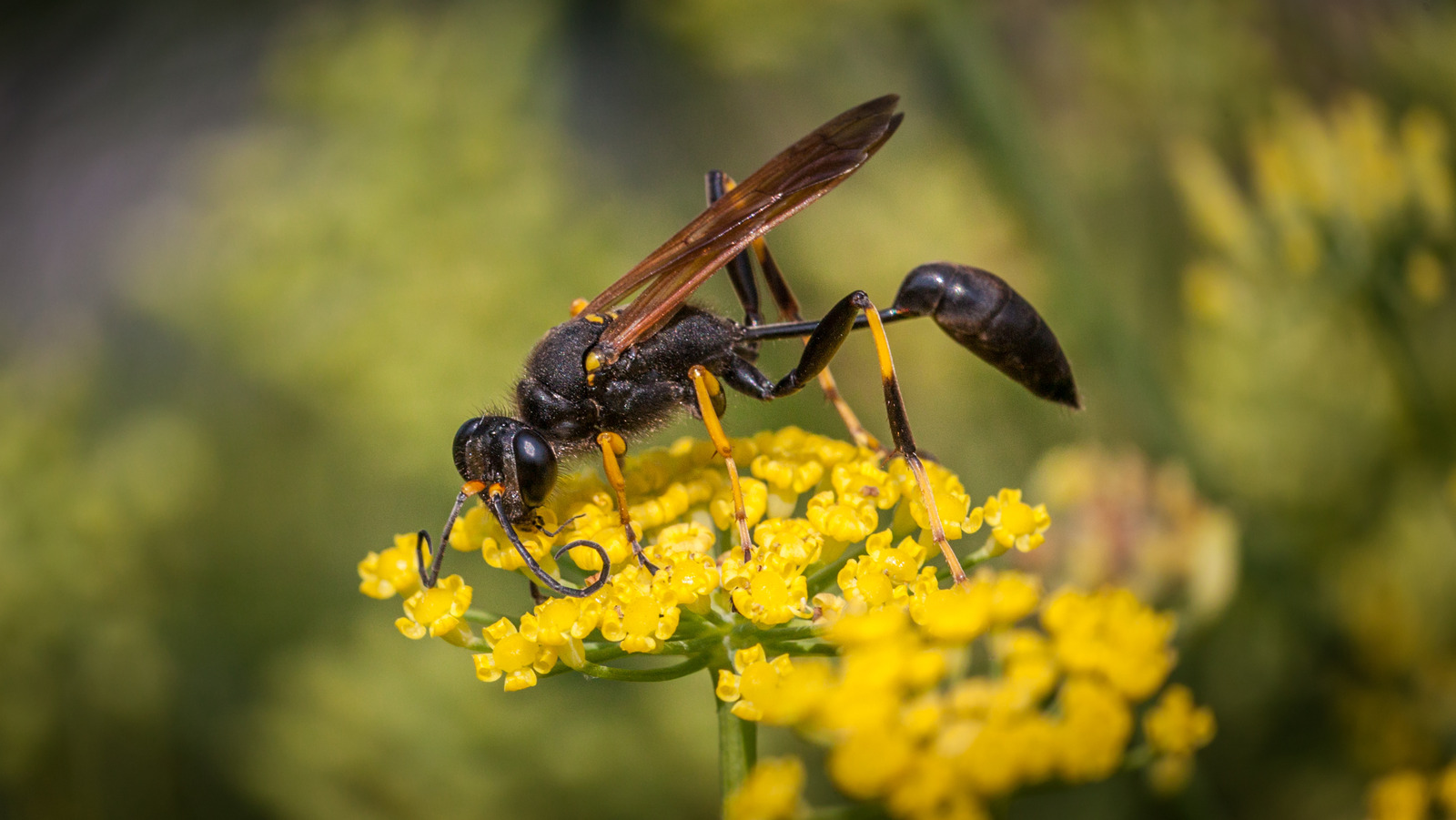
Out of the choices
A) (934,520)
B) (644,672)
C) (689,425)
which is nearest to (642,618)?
(644,672)

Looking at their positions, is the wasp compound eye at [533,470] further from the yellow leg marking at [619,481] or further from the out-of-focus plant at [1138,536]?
the out-of-focus plant at [1138,536]

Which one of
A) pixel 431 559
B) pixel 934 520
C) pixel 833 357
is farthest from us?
pixel 833 357

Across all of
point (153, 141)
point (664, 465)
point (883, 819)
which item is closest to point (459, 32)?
point (664, 465)

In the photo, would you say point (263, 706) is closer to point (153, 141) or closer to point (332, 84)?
point (332, 84)

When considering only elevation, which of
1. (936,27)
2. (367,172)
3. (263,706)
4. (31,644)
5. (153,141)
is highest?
(153,141)

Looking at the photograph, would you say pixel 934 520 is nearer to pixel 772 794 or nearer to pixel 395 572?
pixel 772 794
